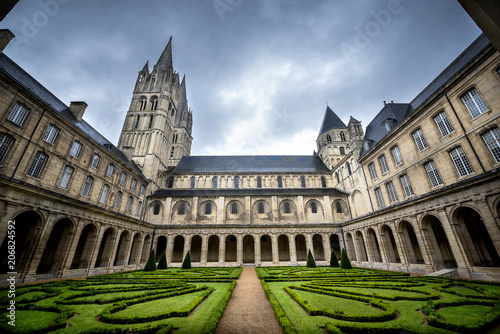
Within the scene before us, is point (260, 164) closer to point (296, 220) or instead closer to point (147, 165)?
Result: point (296, 220)

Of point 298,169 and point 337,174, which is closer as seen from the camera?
point 337,174

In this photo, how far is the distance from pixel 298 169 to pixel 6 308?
121 ft

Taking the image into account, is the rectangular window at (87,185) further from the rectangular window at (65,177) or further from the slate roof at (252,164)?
the slate roof at (252,164)

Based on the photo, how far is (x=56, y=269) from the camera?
15805 mm

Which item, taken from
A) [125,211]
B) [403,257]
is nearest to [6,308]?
[125,211]

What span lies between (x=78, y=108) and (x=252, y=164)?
28.0 metres

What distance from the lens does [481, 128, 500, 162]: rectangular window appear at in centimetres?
1266

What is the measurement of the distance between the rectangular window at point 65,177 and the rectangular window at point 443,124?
3215 cm

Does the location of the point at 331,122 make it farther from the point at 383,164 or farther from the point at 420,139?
the point at 420,139

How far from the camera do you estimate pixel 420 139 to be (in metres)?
18.0

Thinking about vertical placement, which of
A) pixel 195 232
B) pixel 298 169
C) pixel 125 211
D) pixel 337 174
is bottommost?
pixel 195 232

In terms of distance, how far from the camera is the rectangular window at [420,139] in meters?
17.6

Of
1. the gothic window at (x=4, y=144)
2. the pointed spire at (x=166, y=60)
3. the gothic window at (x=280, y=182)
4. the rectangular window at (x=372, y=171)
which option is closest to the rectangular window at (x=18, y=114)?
the gothic window at (x=4, y=144)

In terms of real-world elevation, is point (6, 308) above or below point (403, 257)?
below
